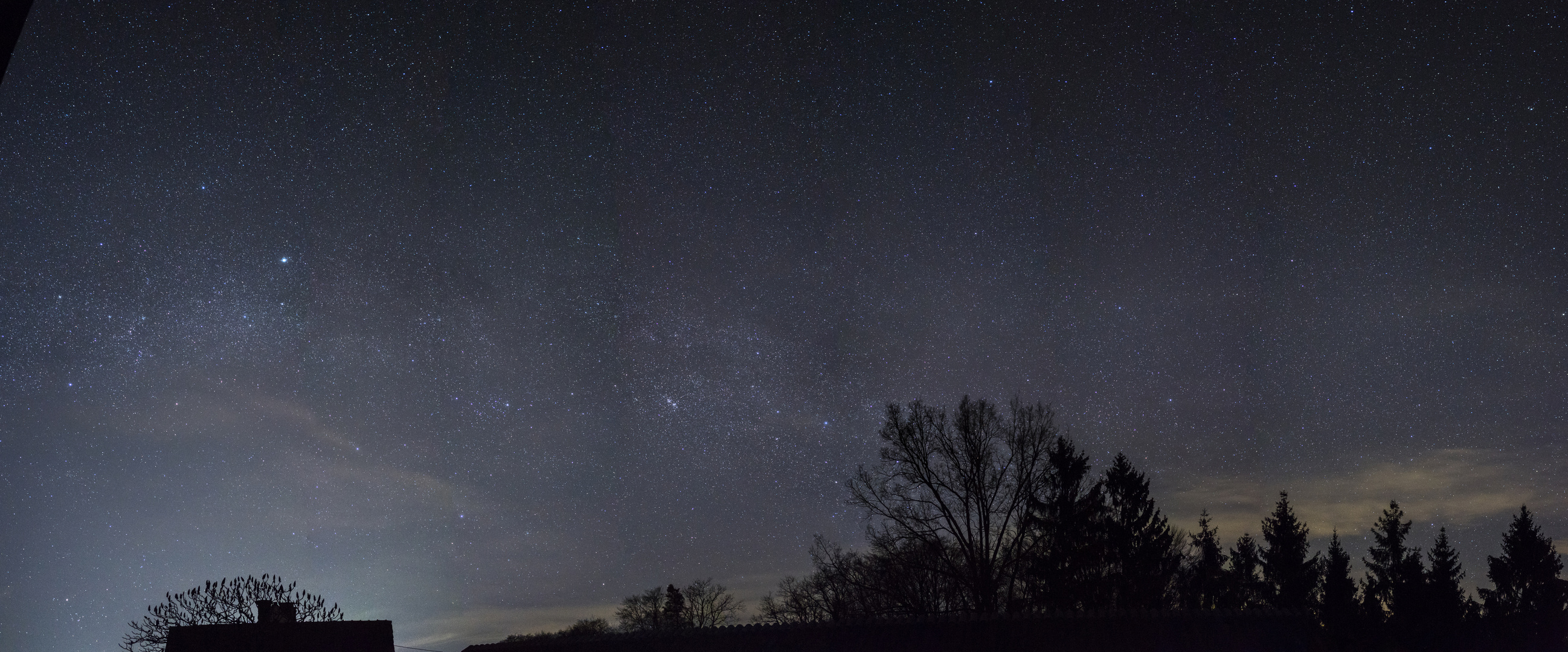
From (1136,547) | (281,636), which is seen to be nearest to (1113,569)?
(1136,547)

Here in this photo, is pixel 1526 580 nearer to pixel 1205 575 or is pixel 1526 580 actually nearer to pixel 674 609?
pixel 1205 575

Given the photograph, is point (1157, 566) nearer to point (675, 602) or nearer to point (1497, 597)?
point (1497, 597)

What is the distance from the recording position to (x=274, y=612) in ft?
109

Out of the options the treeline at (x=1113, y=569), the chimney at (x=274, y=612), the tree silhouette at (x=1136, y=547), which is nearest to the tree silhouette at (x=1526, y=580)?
the treeline at (x=1113, y=569)

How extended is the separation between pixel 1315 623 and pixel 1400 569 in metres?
40.9

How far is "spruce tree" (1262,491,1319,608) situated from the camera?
192 feet

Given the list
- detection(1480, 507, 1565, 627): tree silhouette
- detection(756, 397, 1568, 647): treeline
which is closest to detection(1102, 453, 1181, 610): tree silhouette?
detection(756, 397, 1568, 647): treeline

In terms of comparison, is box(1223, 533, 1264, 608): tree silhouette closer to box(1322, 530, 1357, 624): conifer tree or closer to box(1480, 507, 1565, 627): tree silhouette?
box(1322, 530, 1357, 624): conifer tree

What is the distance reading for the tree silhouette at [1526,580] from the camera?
58.4 m

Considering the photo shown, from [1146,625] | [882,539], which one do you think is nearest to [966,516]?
[882,539]

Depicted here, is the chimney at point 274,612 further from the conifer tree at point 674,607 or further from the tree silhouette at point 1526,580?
the tree silhouette at point 1526,580

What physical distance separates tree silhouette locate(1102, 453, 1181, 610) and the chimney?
3527 cm

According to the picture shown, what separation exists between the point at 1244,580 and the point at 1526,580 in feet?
58.2

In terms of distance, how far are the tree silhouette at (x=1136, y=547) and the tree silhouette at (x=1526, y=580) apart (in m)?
31.2
